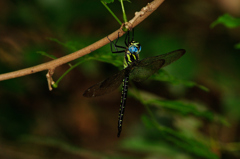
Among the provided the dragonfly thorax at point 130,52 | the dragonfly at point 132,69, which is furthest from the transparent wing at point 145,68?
the dragonfly thorax at point 130,52

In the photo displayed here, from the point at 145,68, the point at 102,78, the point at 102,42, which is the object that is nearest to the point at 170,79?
the point at 145,68

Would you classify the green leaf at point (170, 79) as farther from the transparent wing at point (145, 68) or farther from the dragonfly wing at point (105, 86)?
the dragonfly wing at point (105, 86)

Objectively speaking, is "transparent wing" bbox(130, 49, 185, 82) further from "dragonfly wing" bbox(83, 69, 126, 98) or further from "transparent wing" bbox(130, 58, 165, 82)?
"dragonfly wing" bbox(83, 69, 126, 98)

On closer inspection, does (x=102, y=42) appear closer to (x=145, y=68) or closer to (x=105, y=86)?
(x=105, y=86)

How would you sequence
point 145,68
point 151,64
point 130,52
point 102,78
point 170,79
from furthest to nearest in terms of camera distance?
1. point 102,78
2. point 130,52
3. point 145,68
4. point 151,64
5. point 170,79

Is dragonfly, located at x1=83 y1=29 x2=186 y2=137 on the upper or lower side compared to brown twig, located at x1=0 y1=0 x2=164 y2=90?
upper

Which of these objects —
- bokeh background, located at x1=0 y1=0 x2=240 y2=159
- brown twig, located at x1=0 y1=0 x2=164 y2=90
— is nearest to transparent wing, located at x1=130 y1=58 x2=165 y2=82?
brown twig, located at x1=0 y1=0 x2=164 y2=90
